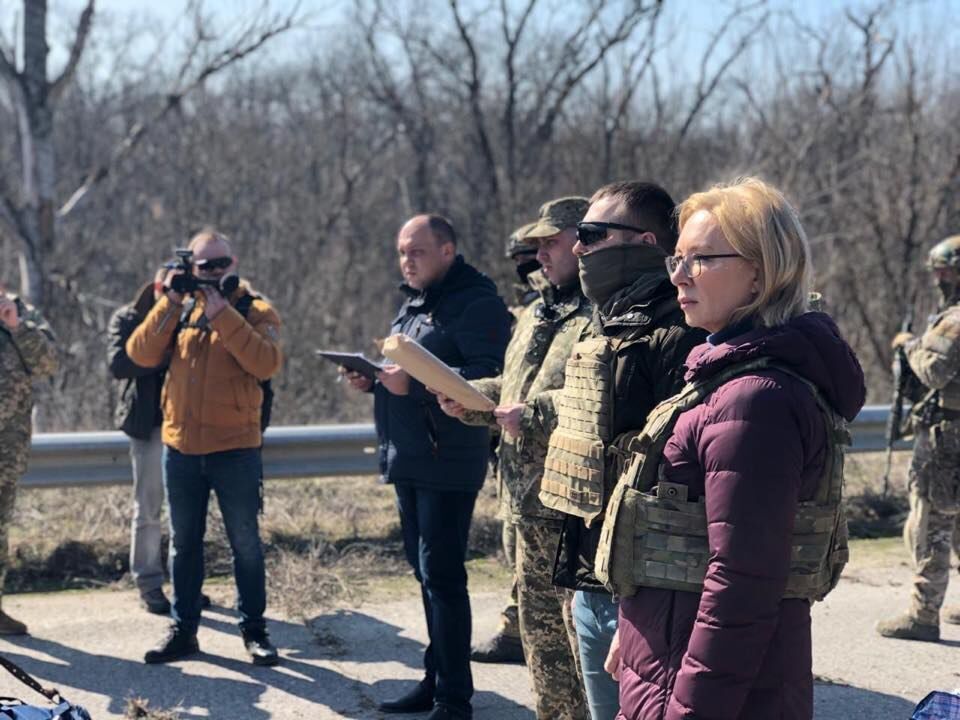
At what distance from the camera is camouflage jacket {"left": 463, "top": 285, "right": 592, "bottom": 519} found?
350 centimetres

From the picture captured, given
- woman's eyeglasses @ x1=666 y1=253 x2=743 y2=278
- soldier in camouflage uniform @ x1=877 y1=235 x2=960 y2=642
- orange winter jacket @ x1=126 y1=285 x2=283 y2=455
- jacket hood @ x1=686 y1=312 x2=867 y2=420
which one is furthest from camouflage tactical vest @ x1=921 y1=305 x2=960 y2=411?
woman's eyeglasses @ x1=666 y1=253 x2=743 y2=278

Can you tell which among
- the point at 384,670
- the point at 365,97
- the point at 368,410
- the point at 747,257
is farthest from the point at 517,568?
the point at 365,97

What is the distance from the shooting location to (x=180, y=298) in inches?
198

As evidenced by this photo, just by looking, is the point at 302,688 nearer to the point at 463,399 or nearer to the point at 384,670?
the point at 384,670

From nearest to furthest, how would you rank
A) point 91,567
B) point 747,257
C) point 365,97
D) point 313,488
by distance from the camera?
point 747,257, point 91,567, point 313,488, point 365,97

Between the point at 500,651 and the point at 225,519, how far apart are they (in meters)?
1.47

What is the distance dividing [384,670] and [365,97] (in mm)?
15784

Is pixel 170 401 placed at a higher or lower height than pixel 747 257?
lower

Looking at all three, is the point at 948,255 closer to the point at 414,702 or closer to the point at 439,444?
the point at 439,444

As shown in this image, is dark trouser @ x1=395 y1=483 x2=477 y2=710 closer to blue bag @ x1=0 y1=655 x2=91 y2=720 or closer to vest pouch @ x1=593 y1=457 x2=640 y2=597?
blue bag @ x1=0 y1=655 x2=91 y2=720

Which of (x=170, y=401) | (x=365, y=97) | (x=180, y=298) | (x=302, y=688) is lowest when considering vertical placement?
(x=302, y=688)

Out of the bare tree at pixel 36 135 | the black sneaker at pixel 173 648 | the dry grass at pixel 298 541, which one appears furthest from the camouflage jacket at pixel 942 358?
the bare tree at pixel 36 135

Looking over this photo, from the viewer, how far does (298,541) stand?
6.61 metres

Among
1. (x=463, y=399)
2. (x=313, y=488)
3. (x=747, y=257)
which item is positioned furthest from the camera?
(x=313, y=488)
